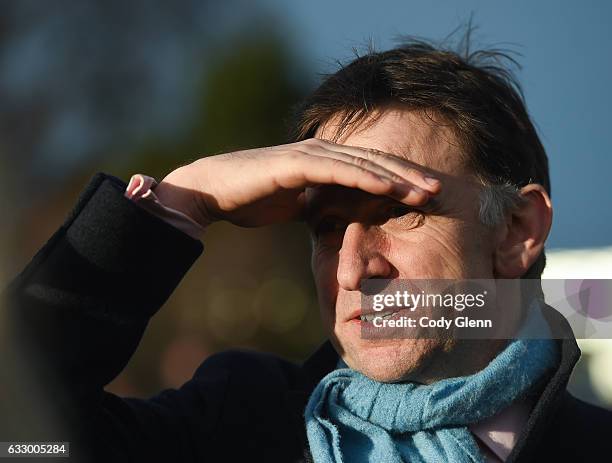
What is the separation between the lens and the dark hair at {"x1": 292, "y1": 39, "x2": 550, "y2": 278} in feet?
8.75

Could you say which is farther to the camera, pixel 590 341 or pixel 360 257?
pixel 590 341

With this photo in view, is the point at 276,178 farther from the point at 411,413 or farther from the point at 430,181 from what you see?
the point at 411,413

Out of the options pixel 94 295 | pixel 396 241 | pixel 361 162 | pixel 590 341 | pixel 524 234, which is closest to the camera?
pixel 94 295

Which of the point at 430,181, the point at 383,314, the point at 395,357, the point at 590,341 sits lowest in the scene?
the point at 590,341

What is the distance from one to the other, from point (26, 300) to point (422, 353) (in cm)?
106

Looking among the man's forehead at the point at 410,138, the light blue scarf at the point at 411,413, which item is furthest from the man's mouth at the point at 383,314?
the man's forehead at the point at 410,138

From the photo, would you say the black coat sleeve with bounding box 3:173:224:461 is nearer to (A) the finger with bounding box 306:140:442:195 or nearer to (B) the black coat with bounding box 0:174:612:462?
(B) the black coat with bounding box 0:174:612:462

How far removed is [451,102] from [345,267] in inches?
25.7

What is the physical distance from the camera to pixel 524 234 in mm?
2754

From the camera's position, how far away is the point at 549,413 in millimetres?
2428

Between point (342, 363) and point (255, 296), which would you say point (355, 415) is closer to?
point (342, 363)

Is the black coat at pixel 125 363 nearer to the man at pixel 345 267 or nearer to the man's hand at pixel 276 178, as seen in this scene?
the man at pixel 345 267

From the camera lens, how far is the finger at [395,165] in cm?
229

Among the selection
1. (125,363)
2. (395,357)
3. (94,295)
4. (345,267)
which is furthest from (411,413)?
(94,295)
